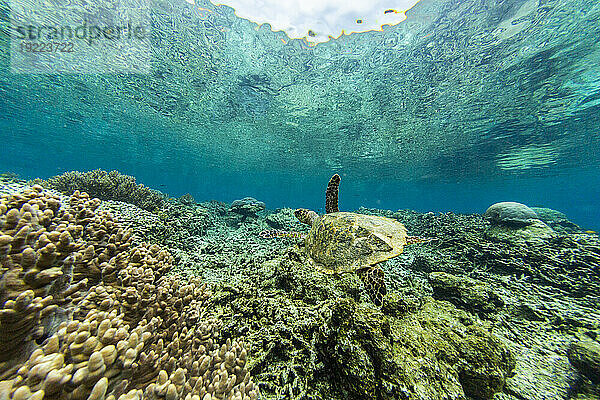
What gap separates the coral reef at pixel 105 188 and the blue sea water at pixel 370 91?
28.3ft

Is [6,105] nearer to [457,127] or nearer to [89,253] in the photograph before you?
[89,253]

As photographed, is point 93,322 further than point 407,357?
No

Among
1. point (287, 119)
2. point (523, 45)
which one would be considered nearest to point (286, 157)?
point (287, 119)

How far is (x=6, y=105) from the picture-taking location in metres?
18.6

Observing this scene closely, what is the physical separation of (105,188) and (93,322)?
7728mm

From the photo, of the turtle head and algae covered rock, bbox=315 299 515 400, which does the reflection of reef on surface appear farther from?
the turtle head

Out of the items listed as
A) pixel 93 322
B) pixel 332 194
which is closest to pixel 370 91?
pixel 332 194

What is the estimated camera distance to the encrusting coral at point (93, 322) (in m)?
1.08

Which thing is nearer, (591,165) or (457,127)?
(457,127)

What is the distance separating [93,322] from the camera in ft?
4.70

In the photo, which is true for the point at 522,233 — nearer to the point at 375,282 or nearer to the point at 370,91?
the point at 375,282

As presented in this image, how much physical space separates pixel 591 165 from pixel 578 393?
119 feet

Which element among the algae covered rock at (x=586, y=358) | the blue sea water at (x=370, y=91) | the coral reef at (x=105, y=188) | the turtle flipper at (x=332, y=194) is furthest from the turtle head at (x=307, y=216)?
the blue sea water at (x=370, y=91)

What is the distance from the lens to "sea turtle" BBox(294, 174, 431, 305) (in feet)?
9.78
